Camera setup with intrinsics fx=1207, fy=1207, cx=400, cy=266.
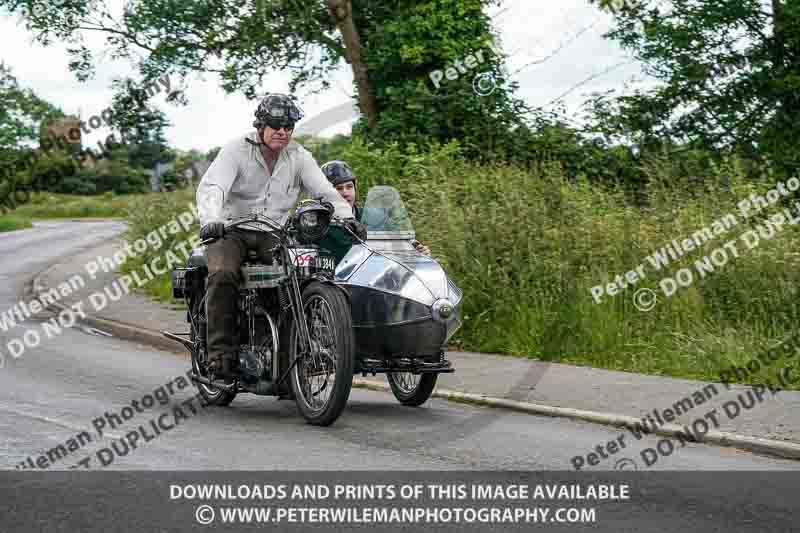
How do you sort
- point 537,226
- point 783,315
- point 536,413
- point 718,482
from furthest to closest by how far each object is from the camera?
point 537,226 → point 783,315 → point 536,413 → point 718,482

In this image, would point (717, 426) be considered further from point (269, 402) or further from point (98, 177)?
point (98, 177)

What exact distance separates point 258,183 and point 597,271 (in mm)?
5656

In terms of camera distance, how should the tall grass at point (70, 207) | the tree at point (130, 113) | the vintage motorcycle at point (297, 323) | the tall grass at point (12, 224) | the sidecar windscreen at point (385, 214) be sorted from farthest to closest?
the tall grass at point (70, 207) → the tall grass at point (12, 224) → the tree at point (130, 113) → the sidecar windscreen at point (385, 214) → the vintage motorcycle at point (297, 323)

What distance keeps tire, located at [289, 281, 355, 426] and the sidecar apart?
0.45m

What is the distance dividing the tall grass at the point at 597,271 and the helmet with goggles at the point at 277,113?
4601 millimetres

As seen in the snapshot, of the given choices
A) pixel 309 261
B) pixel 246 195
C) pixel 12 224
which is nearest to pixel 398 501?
pixel 309 261

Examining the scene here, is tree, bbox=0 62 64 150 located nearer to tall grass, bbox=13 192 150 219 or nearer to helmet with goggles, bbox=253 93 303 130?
tall grass, bbox=13 192 150 219

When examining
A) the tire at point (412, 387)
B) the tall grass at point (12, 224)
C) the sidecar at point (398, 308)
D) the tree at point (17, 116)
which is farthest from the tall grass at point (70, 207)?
the sidecar at point (398, 308)

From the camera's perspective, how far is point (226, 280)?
351 inches

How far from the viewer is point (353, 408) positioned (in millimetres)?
9719

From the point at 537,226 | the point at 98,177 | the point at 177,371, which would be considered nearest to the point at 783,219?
the point at 537,226

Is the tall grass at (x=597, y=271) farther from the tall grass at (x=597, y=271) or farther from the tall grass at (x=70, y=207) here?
the tall grass at (x=70, y=207)

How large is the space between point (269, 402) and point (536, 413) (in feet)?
7.40

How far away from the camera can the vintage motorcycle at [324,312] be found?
27.5 feet
